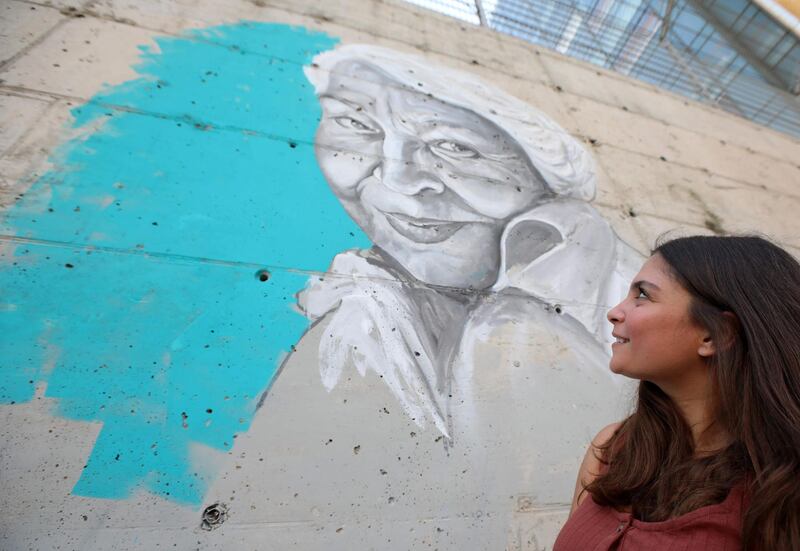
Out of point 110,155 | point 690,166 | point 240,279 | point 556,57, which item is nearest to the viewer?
point 240,279

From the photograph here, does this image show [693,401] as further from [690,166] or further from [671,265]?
[690,166]

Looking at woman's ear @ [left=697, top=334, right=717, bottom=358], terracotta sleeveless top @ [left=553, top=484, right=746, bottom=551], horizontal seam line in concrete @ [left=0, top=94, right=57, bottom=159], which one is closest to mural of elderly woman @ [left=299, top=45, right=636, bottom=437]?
terracotta sleeveless top @ [left=553, top=484, right=746, bottom=551]

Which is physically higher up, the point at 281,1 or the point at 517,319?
the point at 281,1

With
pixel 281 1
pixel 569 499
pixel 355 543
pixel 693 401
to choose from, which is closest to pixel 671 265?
pixel 693 401

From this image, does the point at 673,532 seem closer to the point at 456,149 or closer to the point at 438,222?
the point at 438,222

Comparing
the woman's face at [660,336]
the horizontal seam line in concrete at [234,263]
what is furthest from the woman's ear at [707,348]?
the horizontal seam line in concrete at [234,263]

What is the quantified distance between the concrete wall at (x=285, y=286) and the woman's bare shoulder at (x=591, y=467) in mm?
562

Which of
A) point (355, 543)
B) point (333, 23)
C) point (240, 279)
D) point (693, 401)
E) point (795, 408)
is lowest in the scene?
point (355, 543)

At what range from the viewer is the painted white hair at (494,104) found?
9.47 ft

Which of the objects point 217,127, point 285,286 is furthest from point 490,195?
point 217,127

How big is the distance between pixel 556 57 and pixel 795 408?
4.43 meters

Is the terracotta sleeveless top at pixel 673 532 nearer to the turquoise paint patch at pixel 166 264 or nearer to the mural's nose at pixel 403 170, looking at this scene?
the turquoise paint patch at pixel 166 264

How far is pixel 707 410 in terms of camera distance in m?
0.91

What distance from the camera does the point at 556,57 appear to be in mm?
4191
